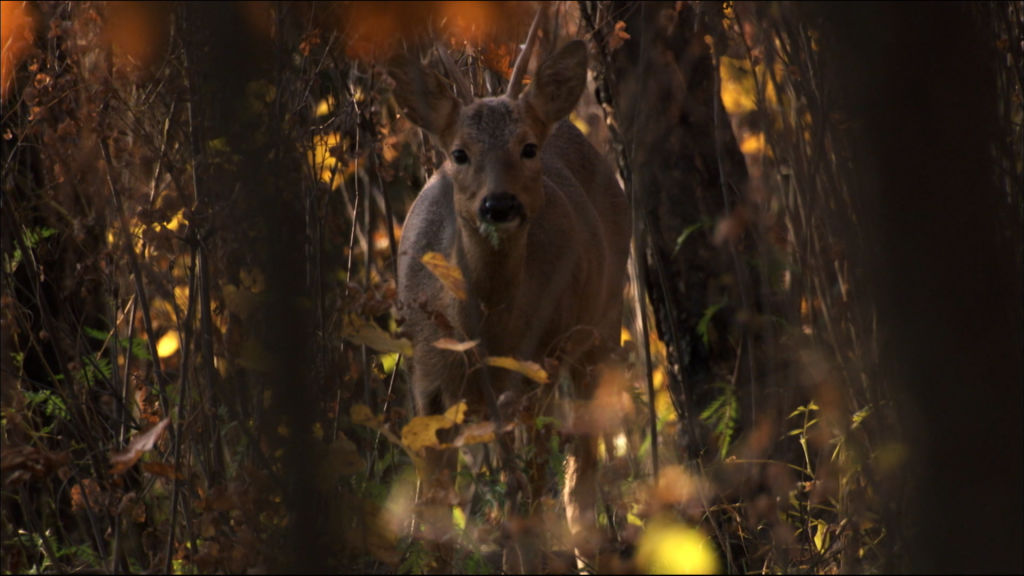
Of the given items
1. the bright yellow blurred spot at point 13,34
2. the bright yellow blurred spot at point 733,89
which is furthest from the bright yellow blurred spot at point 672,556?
the bright yellow blurred spot at point 733,89

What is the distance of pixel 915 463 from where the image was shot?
2.29 m

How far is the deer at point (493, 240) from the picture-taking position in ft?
19.9

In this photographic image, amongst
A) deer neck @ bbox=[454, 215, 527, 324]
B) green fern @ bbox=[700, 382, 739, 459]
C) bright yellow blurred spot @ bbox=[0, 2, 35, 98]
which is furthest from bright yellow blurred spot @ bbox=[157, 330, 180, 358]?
green fern @ bbox=[700, 382, 739, 459]

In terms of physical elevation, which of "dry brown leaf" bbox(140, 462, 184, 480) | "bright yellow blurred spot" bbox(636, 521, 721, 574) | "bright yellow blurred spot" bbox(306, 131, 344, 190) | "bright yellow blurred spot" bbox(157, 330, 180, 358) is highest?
"bright yellow blurred spot" bbox(306, 131, 344, 190)

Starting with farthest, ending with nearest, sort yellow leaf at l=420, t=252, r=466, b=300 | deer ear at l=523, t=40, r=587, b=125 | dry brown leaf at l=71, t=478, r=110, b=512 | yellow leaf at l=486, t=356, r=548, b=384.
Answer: deer ear at l=523, t=40, r=587, b=125, dry brown leaf at l=71, t=478, r=110, b=512, yellow leaf at l=420, t=252, r=466, b=300, yellow leaf at l=486, t=356, r=548, b=384

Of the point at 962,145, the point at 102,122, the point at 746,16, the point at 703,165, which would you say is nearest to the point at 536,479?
the point at 102,122

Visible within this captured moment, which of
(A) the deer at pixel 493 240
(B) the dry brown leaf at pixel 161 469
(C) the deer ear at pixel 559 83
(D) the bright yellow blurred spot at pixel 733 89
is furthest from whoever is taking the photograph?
(D) the bright yellow blurred spot at pixel 733 89

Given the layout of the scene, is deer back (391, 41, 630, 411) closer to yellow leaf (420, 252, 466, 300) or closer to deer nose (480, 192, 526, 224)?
deer nose (480, 192, 526, 224)

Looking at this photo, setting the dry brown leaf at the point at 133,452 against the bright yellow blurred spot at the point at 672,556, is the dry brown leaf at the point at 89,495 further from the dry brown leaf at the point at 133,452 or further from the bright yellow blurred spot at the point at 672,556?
the bright yellow blurred spot at the point at 672,556

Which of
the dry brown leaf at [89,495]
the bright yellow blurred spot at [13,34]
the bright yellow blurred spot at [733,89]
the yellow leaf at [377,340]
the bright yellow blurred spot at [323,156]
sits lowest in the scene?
the dry brown leaf at [89,495]

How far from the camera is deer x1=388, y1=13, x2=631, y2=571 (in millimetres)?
6055

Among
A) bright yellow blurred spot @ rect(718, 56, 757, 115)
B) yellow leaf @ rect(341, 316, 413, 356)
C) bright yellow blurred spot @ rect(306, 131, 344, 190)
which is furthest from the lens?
bright yellow blurred spot @ rect(718, 56, 757, 115)

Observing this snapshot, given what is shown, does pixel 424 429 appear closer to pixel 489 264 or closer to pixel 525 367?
pixel 525 367

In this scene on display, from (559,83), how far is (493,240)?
1066 mm
